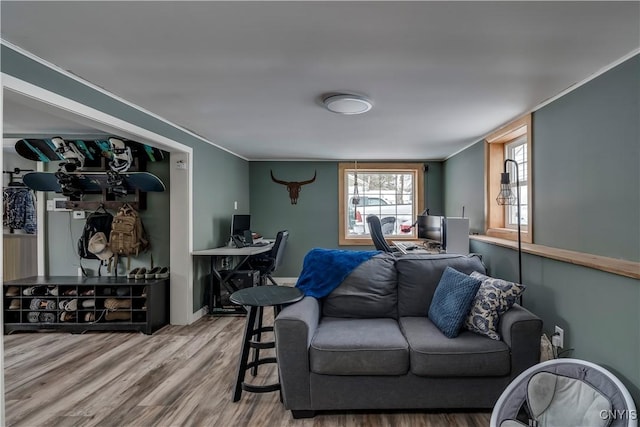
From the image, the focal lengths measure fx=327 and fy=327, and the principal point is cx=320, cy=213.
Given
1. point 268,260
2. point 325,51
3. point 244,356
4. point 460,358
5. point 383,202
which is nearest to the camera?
point 325,51

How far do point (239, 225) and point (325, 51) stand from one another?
10.6ft

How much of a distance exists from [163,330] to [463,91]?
3.71m

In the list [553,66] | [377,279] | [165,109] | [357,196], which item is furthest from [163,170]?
[553,66]

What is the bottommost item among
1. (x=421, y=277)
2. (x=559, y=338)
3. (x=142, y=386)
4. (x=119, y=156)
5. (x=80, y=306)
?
(x=142, y=386)

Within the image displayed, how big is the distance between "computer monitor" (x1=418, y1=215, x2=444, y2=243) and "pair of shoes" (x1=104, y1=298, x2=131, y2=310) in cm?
360

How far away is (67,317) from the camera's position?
3482 mm

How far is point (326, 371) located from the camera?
196cm

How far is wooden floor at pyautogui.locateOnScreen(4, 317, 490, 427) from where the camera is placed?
1989 millimetres

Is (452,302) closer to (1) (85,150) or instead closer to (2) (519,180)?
(2) (519,180)

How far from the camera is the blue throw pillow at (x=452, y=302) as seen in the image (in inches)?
82.0

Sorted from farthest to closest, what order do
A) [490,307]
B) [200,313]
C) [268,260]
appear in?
1. [268,260]
2. [200,313]
3. [490,307]

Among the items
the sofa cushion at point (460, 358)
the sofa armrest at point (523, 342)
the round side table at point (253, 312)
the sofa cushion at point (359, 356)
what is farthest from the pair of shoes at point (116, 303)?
the sofa armrest at point (523, 342)

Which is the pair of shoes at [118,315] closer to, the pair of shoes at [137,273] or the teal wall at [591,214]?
the pair of shoes at [137,273]

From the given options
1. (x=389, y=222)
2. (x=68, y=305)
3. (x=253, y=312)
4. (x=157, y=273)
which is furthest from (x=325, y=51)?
(x=389, y=222)
